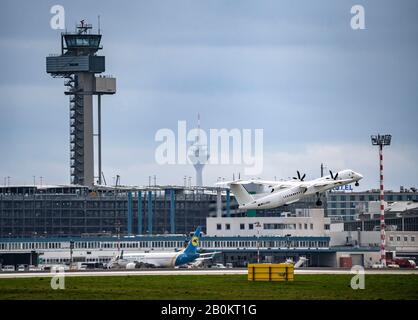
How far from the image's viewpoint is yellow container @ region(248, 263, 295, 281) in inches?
5000

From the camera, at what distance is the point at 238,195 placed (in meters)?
186

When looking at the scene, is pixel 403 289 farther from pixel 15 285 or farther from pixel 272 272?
pixel 15 285

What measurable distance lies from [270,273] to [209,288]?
441 inches

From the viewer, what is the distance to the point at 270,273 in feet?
417

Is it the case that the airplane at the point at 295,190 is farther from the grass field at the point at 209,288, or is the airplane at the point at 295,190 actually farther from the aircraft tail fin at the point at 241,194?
the grass field at the point at 209,288

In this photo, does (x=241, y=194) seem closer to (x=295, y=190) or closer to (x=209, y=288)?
(x=295, y=190)

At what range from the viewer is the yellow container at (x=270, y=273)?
12700 centimetres

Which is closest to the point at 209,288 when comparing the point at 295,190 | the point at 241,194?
the point at 295,190

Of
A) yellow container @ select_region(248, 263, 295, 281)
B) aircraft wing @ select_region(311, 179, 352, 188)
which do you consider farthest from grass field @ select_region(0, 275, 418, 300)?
aircraft wing @ select_region(311, 179, 352, 188)

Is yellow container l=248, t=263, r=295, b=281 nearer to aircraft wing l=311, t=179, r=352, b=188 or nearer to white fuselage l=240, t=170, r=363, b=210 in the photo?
white fuselage l=240, t=170, r=363, b=210

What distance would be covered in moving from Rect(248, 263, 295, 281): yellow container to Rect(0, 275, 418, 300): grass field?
1.37m

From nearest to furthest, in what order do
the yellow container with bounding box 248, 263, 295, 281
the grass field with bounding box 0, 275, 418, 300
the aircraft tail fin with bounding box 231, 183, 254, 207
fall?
the grass field with bounding box 0, 275, 418, 300
the yellow container with bounding box 248, 263, 295, 281
the aircraft tail fin with bounding box 231, 183, 254, 207
